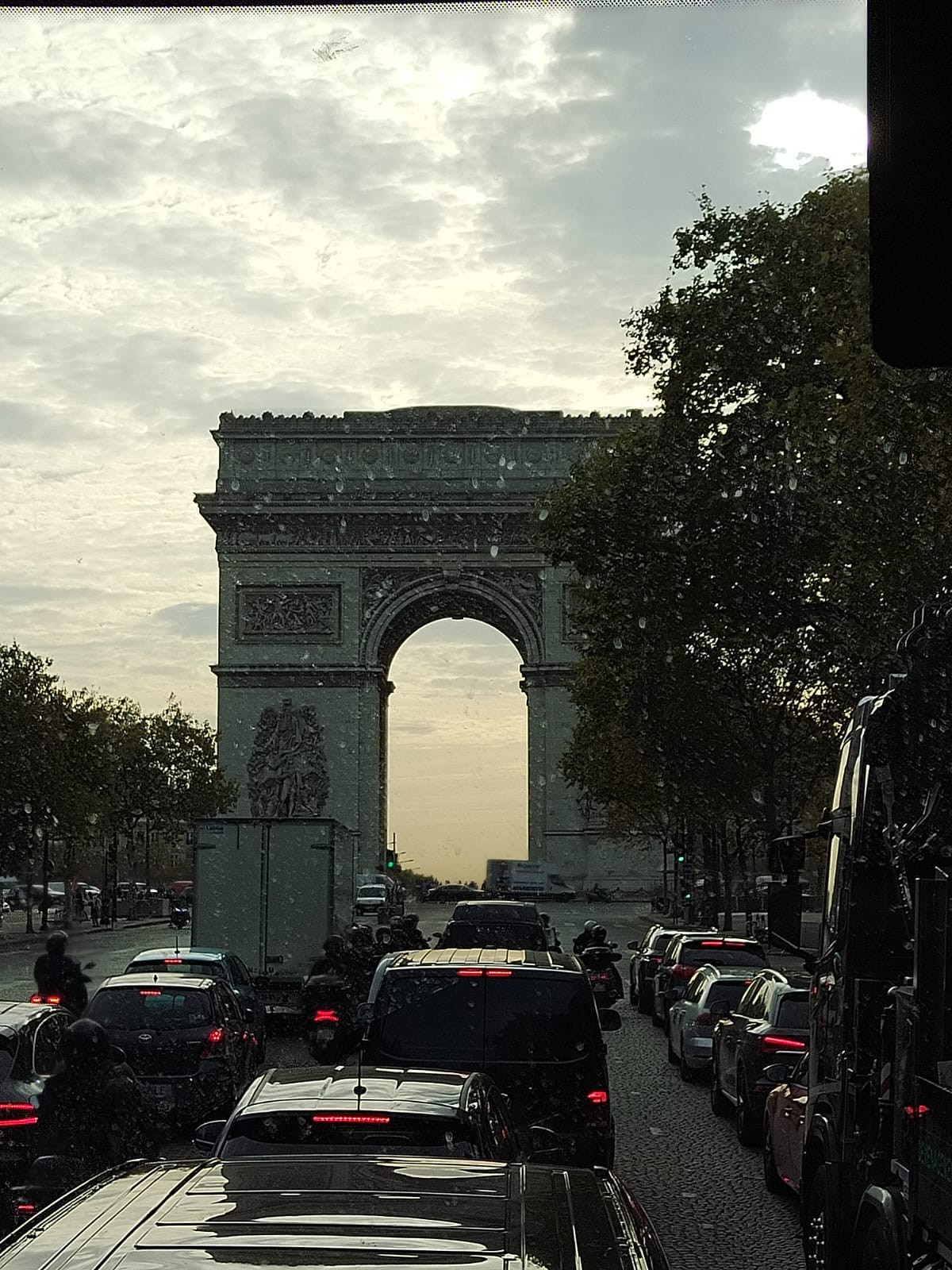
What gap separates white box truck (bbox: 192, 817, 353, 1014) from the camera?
2616 centimetres

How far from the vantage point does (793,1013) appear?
45.8ft

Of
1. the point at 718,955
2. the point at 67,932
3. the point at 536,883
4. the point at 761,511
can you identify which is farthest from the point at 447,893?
the point at 718,955

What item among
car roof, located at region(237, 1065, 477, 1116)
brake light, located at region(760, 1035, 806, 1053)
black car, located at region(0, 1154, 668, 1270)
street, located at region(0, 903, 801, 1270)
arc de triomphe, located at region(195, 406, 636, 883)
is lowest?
street, located at region(0, 903, 801, 1270)

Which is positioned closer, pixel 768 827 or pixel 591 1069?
pixel 591 1069

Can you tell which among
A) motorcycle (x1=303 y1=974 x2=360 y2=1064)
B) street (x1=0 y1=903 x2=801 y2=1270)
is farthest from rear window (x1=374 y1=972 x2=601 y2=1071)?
motorcycle (x1=303 y1=974 x2=360 y2=1064)

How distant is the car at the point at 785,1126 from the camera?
10055 mm

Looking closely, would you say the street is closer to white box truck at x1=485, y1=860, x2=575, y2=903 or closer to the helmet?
the helmet

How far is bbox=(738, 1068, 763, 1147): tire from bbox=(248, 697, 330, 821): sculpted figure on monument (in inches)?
2161

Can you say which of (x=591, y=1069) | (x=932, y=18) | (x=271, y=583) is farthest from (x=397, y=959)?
(x=271, y=583)

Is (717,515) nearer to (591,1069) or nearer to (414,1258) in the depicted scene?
(591,1069)

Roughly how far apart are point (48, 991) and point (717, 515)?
18.8m

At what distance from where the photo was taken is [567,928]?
53406 mm

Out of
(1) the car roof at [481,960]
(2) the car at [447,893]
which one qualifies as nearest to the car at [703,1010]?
(1) the car roof at [481,960]

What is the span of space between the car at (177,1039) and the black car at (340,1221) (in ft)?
35.0
